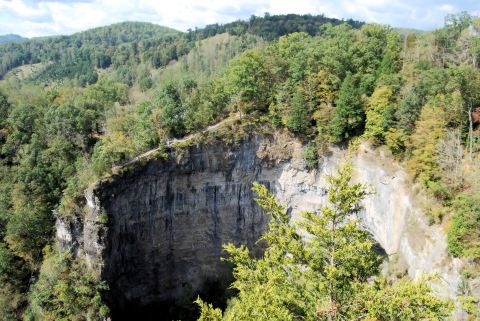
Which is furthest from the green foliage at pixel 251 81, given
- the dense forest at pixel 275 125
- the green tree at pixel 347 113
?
the green tree at pixel 347 113

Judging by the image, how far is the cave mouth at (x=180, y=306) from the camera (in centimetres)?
4566

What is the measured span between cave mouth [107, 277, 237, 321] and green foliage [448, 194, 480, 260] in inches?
1026

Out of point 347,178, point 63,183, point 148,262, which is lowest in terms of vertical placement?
point 148,262

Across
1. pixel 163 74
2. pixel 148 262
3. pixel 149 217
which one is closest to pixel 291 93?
pixel 149 217

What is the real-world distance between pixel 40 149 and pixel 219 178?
22.1 m

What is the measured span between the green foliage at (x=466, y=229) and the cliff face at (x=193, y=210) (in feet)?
31.1

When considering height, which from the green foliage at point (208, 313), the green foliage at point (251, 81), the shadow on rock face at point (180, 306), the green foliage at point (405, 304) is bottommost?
the shadow on rock face at point (180, 306)

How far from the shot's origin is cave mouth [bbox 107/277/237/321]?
1797 inches

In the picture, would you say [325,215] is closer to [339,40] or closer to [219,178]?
[219,178]

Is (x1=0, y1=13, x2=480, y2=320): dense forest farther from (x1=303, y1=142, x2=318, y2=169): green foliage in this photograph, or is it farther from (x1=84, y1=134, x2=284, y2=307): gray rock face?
(x1=84, y1=134, x2=284, y2=307): gray rock face

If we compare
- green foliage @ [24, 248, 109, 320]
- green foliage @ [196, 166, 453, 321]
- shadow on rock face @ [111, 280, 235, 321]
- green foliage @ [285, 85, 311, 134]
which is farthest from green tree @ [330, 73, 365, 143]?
green foliage @ [196, 166, 453, 321]

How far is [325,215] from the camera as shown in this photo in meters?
13.0

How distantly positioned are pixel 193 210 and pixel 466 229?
28.3 meters

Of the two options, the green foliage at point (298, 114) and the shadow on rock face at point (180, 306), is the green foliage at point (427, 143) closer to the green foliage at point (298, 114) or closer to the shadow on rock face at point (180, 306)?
the green foliage at point (298, 114)
